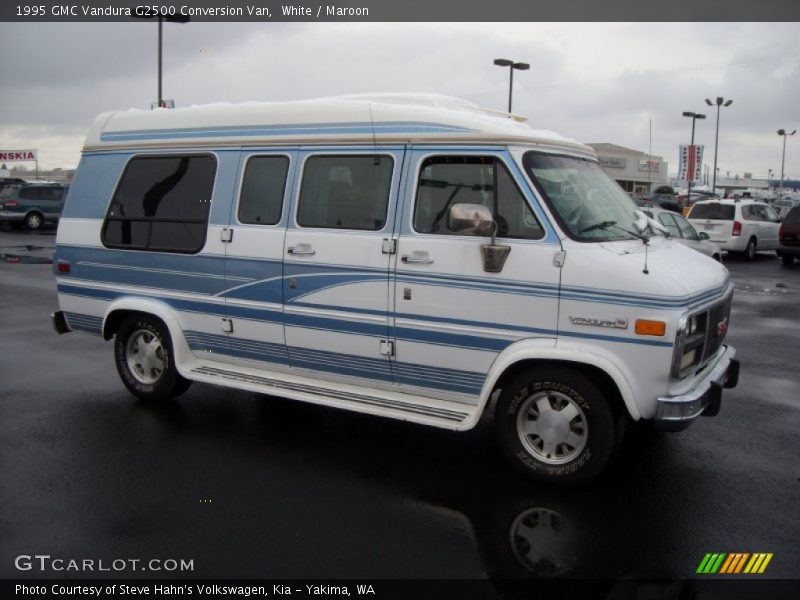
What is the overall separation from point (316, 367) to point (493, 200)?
1968 millimetres

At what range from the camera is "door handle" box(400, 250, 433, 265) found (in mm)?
5359

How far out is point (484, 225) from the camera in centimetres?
511

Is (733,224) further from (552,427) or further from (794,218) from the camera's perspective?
(552,427)

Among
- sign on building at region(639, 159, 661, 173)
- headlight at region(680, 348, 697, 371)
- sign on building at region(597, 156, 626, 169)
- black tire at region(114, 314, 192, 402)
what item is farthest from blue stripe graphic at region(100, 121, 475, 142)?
sign on building at region(639, 159, 661, 173)

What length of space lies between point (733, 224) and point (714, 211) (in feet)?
2.24

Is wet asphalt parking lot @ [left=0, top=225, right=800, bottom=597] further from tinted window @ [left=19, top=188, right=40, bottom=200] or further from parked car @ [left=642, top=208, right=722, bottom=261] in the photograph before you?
tinted window @ [left=19, top=188, right=40, bottom=200]

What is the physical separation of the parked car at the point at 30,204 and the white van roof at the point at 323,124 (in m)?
26.3

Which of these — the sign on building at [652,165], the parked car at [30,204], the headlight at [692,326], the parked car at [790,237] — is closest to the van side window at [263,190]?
the headlight at [692,326]

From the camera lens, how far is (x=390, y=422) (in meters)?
6.48

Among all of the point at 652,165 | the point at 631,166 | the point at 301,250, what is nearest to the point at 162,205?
the point at 301,250

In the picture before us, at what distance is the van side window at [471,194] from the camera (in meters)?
5.14

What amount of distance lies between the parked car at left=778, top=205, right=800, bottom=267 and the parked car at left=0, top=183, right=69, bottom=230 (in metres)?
26.2

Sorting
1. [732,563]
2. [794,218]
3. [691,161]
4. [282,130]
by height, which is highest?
[691,161]

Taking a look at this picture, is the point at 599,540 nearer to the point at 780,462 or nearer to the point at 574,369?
the point at 574,369
